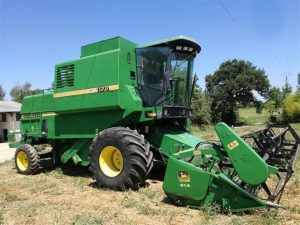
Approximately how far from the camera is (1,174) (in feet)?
35.9

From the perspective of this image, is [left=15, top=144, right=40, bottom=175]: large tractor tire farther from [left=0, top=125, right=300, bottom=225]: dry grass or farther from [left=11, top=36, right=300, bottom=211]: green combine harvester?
[left=0, top=125, right=300, bottom=225]: dry grass

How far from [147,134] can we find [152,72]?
4.75ft

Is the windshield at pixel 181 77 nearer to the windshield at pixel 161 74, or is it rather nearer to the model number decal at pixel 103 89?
the windshield at pixel 161 74

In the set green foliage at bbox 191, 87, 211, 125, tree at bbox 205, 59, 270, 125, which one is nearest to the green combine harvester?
green foliage at bbox 191, 87, 211, 125

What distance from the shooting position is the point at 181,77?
891 centimetres

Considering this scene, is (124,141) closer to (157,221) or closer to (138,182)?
(138,182)

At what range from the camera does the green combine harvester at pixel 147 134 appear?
226 inches

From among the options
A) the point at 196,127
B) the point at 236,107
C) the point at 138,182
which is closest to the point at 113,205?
the point at 138,182

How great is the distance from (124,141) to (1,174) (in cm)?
525

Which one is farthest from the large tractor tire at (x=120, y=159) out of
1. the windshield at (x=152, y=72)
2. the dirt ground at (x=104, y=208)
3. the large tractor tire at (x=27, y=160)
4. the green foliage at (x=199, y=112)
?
the green foliage at (x=199, y=112)

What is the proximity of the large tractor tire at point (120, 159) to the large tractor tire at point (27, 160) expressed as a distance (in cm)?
287

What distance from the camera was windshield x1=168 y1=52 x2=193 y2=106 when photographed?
8555mm

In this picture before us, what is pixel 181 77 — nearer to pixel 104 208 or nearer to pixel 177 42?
pixel 177 42

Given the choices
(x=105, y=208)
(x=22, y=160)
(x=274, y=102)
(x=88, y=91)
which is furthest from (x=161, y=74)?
(x=274, y=102)
